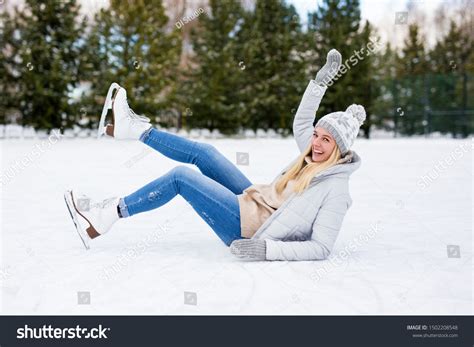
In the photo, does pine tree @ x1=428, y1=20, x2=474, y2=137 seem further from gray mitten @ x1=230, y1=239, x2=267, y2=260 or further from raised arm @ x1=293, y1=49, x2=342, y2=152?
gray mitten @ x1=230, y1=239, x2=267, y2=260

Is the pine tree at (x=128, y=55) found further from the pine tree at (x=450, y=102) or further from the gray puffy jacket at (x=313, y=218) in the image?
the gray puffy jacket at (x=313, y=218)

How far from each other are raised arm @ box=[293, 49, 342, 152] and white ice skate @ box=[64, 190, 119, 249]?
1021 mm

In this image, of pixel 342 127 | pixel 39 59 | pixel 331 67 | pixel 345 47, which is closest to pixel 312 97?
pixel 331 67

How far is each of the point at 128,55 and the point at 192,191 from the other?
1433 cm

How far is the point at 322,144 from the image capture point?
8.61ft

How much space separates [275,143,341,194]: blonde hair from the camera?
2588 millimetres

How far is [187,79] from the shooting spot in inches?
755

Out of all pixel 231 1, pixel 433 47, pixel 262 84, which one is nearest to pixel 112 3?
pixel 231 1

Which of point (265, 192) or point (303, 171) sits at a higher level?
point (303, 171)

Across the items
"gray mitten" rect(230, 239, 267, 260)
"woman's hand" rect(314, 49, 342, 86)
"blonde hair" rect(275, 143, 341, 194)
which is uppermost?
"woman's hand" rect(314, 49, 342, 86)

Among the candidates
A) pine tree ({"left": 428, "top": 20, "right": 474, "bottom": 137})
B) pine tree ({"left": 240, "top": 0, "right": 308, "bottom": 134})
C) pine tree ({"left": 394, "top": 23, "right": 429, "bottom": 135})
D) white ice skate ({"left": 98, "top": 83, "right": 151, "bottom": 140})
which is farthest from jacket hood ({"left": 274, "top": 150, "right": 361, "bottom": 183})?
pine tree ({"left": 394, "top": 23, "right": 429, "bottom": 135})

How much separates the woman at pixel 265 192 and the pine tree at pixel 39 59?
13086mm

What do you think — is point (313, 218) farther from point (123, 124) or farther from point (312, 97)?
point (123, 124)

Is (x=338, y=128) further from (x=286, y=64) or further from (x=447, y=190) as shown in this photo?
(x=286, y=64)
